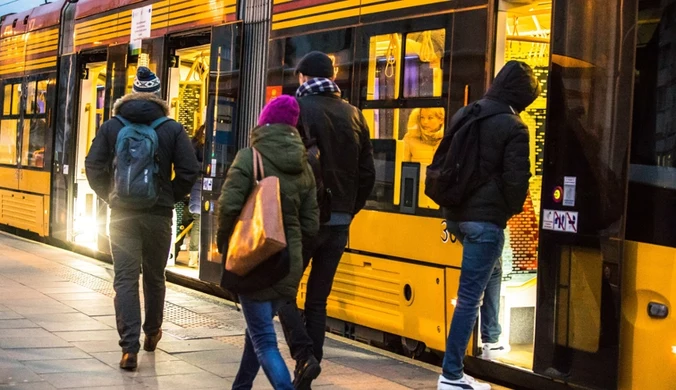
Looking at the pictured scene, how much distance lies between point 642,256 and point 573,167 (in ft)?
2.10

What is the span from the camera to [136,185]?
6.35 metres

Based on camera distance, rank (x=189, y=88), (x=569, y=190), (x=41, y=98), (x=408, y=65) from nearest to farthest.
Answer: (x=569, y=190)
(x=408, y=65)
(x=189, y=88)
(x=41, y=98)

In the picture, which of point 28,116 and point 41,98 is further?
point 28,116

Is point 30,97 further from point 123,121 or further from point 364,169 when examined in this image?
point 364,169

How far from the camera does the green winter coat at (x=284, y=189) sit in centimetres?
477

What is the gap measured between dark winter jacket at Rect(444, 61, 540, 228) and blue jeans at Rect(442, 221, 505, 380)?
7cm

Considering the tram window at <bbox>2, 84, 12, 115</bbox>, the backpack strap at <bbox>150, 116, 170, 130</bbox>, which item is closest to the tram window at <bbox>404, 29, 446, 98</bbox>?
the backpack strap at <bbox>150, 116, 170, 130</bbox>

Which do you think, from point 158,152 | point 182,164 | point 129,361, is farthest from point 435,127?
point 129,361

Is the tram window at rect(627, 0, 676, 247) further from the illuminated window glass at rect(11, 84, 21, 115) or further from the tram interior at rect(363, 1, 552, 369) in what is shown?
the illuminated window glass at rect(11, 84, 21, 115)

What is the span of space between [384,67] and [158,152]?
1700 millimetres

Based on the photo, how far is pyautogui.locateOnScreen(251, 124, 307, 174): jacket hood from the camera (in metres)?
4.87

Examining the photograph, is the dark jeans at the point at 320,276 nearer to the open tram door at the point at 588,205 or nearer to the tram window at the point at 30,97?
the open tram door at the point at 588,205

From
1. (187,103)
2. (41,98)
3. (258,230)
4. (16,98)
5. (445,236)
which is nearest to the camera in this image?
(258,230)

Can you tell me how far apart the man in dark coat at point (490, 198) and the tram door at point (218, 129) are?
411 cm
